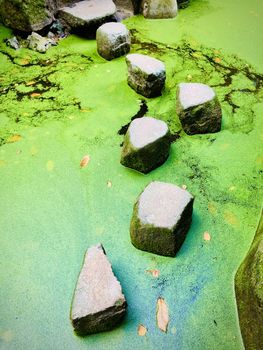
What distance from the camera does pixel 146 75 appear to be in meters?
2.82

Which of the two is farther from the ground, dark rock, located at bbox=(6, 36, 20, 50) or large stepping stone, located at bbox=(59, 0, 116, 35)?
large stepping stone, located at bbox=(59, 0, 116, 35)

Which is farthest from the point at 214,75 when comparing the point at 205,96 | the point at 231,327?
the point at 231,327

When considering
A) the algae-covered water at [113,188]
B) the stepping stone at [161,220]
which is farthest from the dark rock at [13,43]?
the stepping stone at [161,220]

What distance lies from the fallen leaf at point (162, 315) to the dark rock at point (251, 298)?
1.25ft

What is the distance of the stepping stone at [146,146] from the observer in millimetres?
2248

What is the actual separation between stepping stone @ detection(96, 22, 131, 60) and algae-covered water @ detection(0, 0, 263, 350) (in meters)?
0.14

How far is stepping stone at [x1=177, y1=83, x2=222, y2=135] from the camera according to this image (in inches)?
98.2

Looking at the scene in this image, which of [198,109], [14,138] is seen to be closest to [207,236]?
[198,109]

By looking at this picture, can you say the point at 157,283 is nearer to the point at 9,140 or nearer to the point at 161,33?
the point at 9,140

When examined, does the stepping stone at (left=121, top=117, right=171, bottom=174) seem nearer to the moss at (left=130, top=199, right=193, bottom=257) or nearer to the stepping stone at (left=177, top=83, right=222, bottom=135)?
the stepping stone at (left=177, top=83, right=222, bottom=135)

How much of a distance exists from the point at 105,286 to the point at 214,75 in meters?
2.47

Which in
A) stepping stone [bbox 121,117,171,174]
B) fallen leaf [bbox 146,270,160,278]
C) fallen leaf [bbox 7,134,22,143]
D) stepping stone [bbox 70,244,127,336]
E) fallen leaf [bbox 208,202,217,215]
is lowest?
fallen leaf [bbox 146,270,160,278]

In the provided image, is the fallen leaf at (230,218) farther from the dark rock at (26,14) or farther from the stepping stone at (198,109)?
the dark rock at (26,14)

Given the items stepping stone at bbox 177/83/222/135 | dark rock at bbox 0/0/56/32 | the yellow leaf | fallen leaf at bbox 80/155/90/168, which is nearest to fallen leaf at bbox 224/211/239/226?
stepping stone at bbox 177/83/222/135
